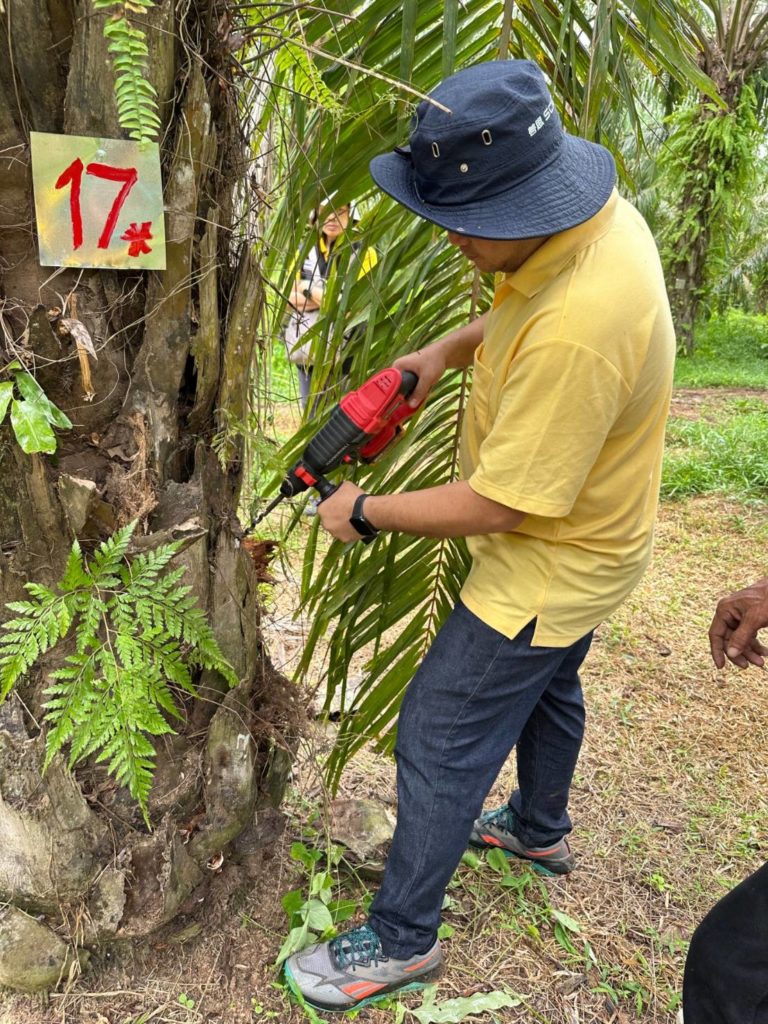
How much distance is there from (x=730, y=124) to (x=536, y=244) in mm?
8315

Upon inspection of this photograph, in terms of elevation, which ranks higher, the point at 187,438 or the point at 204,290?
the point at 204,290

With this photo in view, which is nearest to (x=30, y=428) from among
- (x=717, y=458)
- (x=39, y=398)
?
(x=39, y=398)

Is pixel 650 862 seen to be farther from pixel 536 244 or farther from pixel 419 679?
pixel 536 244

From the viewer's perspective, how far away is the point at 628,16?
1.56 metres

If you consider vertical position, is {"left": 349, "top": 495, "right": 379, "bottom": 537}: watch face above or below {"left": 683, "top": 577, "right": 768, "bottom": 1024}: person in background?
above

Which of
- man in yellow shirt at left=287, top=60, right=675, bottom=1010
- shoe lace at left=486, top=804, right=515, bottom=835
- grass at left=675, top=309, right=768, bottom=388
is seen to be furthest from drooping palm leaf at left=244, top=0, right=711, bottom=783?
grass at left=675, top=309, right=768, bottom=388

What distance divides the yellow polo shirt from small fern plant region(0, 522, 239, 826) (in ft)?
1.85

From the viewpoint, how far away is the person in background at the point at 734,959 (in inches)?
52.2

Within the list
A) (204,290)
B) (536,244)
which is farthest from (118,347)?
(536,244)

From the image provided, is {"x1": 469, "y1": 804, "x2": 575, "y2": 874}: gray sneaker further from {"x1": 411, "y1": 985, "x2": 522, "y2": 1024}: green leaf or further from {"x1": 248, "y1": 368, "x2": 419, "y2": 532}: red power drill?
{"x1": 248, "y1": 368, "x2": 419, "y2": 532}: red power drill

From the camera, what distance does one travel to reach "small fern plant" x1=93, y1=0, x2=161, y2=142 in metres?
0.96

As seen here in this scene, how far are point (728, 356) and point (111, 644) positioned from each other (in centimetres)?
1200

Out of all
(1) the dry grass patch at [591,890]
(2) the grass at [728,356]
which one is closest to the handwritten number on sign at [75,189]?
(1) the dry grass patch at [591,890]

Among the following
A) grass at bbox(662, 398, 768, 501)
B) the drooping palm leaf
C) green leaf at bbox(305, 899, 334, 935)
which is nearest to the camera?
the drooping palm leaf
